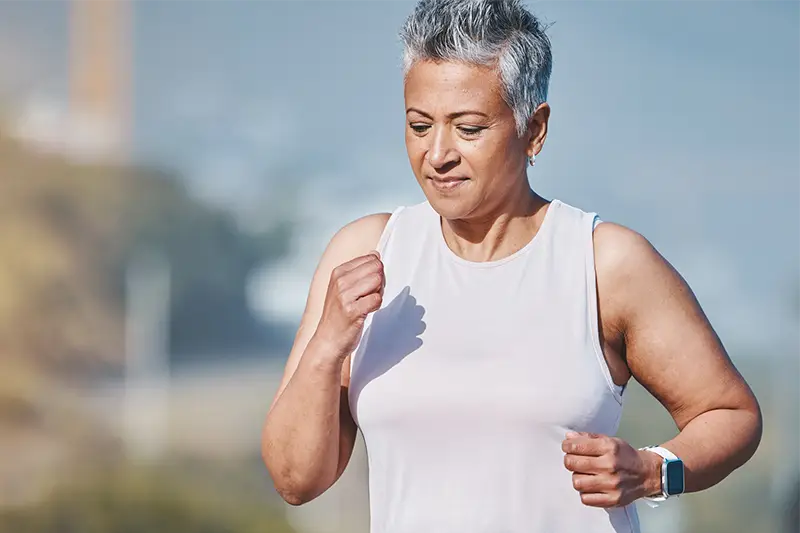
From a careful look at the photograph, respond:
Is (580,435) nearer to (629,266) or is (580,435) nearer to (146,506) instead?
(629,266)

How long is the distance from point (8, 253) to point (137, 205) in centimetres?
66

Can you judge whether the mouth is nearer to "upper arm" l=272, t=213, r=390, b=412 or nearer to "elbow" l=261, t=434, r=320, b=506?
"upper arm" l=272, t=213, r=390, b=412

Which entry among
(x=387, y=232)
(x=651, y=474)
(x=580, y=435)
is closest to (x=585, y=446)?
(x=580, y=435)

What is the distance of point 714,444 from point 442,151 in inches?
20.6

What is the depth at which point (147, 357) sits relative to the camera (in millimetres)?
5090

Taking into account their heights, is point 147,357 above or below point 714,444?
above

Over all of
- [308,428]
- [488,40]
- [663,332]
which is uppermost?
[488,40]

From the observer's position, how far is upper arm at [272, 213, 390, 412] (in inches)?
61.0

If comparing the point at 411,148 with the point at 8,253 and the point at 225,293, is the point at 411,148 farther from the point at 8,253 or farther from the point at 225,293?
the point at 8,253

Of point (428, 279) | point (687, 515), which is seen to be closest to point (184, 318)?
point (687, 515)

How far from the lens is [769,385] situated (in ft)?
14.8

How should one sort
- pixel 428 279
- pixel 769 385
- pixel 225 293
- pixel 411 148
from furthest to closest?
pixel 225 293 < pixel 769 385 < pixel 428 279 < pixel 411 148

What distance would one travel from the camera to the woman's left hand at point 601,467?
4.29 ft

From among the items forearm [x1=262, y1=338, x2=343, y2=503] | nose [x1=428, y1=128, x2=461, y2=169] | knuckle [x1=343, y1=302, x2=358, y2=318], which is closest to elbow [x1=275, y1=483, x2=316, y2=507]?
forearm [x1=262, y1=338, x2=343, y2=503]
